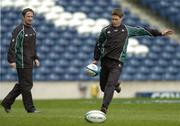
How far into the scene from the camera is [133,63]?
80.1ft

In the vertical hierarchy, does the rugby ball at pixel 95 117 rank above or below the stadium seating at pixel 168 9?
above

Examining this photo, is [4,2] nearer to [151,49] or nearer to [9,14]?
[9,14]

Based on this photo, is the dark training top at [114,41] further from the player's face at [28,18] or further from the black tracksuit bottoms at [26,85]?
the black tracksuit bottoms at [26,85]

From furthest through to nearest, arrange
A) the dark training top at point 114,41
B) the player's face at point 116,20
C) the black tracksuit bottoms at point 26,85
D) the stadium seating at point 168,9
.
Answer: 1. the stadium seating at point 168,9
2. the black tracksuit bottoms at point 26,85
3. the dark training top at point 114,41
4. the player's face at point 116,20

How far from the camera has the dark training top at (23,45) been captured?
12.8 meters

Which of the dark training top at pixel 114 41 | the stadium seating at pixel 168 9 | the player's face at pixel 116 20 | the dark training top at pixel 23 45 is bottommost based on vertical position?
the stadium seating at pixel 168 9

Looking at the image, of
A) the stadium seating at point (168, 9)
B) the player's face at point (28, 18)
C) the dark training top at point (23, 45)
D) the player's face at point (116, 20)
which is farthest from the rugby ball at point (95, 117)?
the stadium seating at point (168, 9)

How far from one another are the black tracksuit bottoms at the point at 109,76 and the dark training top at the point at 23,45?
1753 millimetres

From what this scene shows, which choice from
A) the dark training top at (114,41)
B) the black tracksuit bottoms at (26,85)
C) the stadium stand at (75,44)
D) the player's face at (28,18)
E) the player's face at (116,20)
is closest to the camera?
the player's face at (116,20)

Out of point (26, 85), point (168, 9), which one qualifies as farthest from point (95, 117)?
point (168, 9)

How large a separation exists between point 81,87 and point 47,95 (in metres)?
1.21

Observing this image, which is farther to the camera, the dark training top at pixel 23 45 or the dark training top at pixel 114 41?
the dark training top at pixel 23 45

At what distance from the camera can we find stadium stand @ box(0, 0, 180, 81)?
78.4 feet

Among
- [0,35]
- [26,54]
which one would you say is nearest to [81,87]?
[0,35]
